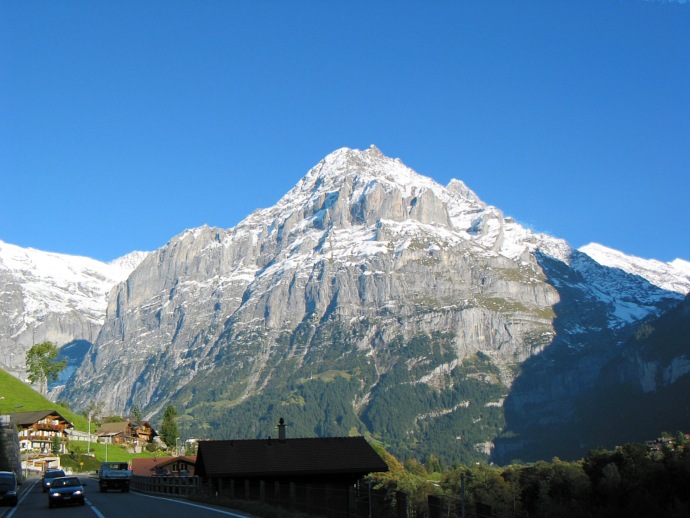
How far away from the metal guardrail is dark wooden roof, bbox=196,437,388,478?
132 inches

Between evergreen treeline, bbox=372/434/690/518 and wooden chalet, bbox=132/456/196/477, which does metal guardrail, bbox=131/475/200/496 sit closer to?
evergreen treeline, bbox=372/434/690/518

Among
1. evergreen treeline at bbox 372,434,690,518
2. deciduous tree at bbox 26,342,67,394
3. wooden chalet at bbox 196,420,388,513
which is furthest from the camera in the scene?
deciduous tree at bbox 26,342,67,394

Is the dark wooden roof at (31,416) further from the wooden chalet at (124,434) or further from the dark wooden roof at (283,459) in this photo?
the dark wooden roof at (283,459)

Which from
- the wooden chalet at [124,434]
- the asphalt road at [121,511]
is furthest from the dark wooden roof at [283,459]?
the wooden chalet at [124,434]

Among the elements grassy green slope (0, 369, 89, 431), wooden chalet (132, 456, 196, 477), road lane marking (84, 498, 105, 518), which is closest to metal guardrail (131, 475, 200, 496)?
road lane marking (84, 498, 105, 518)

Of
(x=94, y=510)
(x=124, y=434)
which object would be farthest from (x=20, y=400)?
(x=94, y=510)

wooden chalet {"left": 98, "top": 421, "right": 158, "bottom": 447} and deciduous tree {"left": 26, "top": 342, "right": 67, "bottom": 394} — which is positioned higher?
deciduous tree {"left": 26, "top": 342, "right": 67, "bottom": 394}

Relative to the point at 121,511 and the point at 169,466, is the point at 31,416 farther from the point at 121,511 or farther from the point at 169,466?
the point at 121,511

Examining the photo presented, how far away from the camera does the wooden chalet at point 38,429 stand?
509 ft

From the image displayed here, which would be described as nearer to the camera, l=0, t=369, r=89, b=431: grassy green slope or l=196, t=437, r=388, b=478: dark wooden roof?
l=196, t=437, r=388, b=478: dark wooden roof

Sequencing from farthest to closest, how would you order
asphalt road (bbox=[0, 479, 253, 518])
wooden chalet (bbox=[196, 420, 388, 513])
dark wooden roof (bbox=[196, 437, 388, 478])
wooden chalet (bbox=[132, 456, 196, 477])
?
wooden chalet (bbox=[132, 456, 196, 477]) → dark wooden roof (bbox=[196, 437, 388, 478]) → wooden chalet (bbox=[196, 420, 388, 513]) → asphalt road (bbox=[0, 479, 253, 518])

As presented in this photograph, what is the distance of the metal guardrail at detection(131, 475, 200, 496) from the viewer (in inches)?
2005

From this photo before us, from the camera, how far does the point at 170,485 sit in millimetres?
53906

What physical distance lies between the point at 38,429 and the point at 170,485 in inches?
4544
